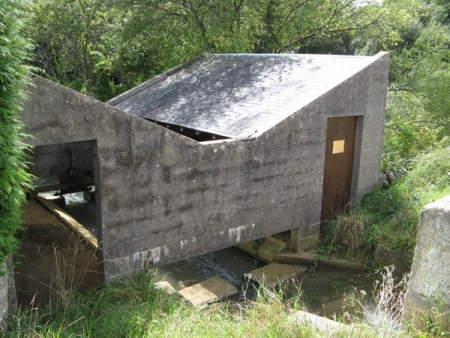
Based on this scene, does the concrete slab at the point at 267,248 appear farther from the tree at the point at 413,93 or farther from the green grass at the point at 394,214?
the tree at the point at 413,93

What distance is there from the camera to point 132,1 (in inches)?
601


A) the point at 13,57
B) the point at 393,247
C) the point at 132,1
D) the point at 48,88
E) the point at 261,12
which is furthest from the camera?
the point at 261,12

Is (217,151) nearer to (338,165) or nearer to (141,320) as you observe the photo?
(141,320)

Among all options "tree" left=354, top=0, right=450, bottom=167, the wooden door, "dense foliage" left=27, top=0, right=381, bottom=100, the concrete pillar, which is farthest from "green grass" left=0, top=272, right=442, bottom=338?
"dense foliage" left=27, top=0, right=381, bottom=100

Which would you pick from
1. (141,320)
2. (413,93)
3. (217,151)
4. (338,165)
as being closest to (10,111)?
(141,320)

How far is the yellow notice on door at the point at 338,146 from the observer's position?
31.5ft

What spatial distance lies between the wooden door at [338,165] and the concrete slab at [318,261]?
96cm

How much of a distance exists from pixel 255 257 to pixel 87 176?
5.74 metres

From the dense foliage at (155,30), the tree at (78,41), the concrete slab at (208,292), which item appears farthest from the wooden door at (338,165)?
the tree at (78,41)

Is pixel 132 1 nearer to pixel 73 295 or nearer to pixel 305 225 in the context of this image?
pixel 305 225

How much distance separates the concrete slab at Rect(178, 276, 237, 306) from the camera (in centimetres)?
746

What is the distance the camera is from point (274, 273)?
877 cm

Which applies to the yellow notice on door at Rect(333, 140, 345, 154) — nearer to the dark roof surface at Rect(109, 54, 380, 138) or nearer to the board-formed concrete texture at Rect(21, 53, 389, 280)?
the board-formed concrete texture at Rect(21, 53, 389, 280)

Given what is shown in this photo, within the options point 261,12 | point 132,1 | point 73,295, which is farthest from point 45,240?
point 261,12
